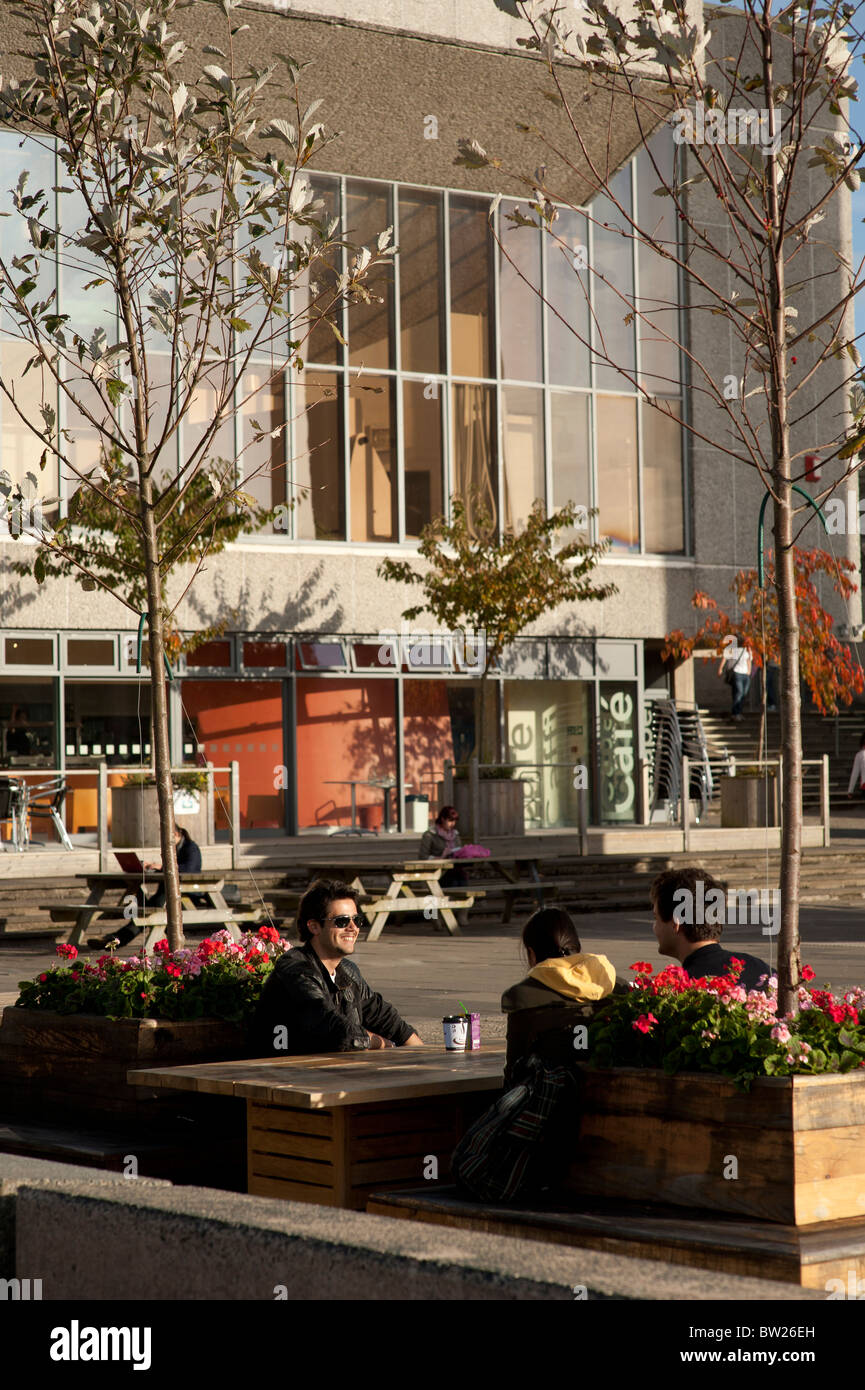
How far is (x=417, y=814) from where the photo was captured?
1001 inches

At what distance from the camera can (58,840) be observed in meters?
21.1

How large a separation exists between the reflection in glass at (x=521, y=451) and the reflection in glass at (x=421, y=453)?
3.90 ft

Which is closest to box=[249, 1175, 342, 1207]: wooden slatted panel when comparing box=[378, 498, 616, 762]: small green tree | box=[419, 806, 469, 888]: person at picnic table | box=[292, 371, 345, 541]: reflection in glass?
box=[419, 806, 469, 888]: person at picnic table

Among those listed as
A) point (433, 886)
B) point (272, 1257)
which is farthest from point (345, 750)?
point (272, 1257)

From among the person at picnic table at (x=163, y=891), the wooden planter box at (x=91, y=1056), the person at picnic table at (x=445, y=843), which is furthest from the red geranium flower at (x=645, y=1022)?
the person at picnic table at (x=445, y=843)

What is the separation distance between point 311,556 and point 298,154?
56.9 ft

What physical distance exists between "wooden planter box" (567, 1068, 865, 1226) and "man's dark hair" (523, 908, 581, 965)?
0.96m

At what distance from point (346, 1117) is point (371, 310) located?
2125 cm

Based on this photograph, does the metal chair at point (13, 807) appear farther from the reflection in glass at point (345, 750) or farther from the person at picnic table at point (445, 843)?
the reflection in glass at point (345, 750)

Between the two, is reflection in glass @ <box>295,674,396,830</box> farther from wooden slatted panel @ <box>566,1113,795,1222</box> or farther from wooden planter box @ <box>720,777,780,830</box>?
wooden slatted panel @ <box>566,1113,795,1222</box>

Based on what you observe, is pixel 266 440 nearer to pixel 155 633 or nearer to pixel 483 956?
pixel 483 956

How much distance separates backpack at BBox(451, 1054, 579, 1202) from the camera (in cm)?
473

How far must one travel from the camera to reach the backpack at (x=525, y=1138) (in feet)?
15.5

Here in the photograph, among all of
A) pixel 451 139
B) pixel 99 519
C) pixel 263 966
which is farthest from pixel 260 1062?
pixel 451 139
